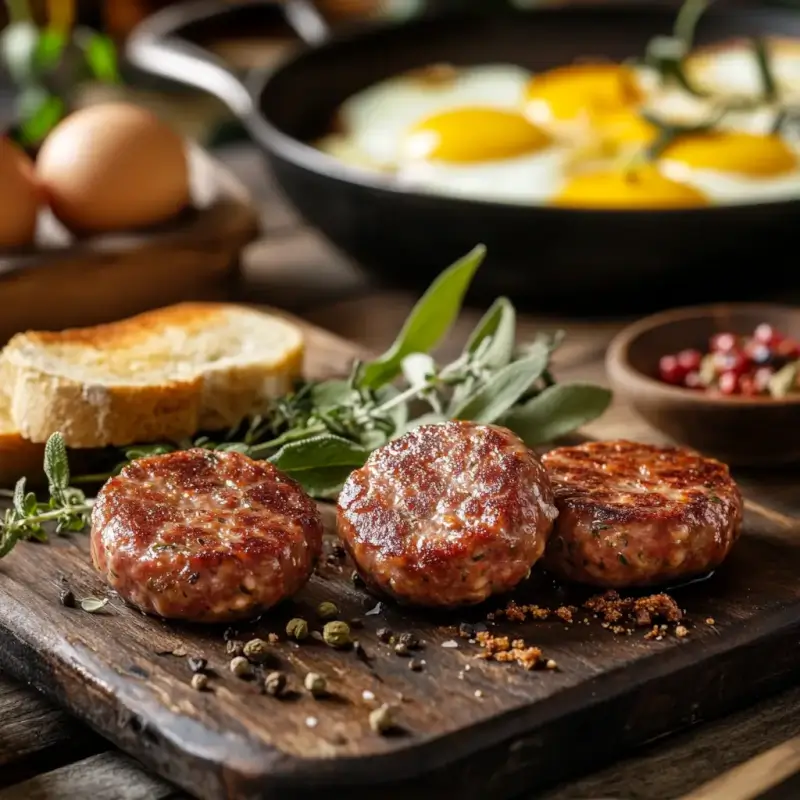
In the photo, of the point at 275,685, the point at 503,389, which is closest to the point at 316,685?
the point at 275,685

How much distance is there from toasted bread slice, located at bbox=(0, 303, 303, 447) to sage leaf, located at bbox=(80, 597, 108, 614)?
19.4 inches

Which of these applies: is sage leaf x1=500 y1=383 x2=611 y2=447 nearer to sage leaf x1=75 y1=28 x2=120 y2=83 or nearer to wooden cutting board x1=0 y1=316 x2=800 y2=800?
wooden cutting board x1=0 y1=316 x2=800 y2=800

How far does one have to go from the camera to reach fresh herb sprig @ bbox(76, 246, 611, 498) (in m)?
2.31

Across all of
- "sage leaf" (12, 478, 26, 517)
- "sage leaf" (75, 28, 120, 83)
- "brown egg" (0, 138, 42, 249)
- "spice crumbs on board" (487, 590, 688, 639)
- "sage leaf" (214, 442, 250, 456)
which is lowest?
"spice crumbs on board" (487, 590, 688, 639)

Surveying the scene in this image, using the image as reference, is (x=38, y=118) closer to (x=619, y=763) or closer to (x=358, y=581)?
(x=358, y=581)

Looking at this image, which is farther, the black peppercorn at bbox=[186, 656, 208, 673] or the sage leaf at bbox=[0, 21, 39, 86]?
the sage leaf at bbox=[0, 21, 39, 86]

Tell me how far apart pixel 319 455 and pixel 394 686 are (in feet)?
1.89

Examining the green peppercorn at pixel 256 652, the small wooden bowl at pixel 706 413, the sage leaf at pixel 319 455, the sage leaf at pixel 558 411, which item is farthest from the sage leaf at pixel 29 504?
the small wooden bowl at pixel 706 413

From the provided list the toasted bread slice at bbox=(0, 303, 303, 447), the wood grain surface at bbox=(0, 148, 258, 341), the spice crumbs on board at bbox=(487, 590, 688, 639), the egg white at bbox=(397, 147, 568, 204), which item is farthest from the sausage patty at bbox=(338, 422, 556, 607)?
the egg white at bbox=(397, 147, 568, 204)

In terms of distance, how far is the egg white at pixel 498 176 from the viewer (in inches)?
144

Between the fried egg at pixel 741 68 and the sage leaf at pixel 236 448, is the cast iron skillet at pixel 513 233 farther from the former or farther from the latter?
the fried egg at pixel 741 68

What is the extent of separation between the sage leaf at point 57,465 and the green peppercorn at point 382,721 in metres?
0.70

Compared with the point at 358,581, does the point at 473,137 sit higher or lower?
higher

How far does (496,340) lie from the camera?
2.50 metres
